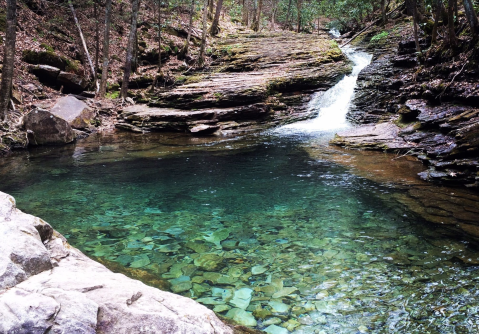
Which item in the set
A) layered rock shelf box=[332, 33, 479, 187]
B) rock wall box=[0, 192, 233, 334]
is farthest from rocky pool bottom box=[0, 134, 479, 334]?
layered rock shelf box=[332, 33, 479, 187]

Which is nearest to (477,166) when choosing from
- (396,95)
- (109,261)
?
(109,261)

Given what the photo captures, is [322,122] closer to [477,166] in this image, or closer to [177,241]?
[477,166]

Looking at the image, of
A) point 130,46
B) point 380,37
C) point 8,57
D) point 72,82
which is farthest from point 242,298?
point 380,37

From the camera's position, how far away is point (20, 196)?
7176mm

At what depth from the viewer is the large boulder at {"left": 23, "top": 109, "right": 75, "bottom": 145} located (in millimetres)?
12352

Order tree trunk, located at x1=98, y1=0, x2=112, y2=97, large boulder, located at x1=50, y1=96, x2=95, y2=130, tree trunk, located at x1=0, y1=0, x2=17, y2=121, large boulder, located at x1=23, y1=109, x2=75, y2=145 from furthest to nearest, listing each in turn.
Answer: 1. tree trunk, located at x1=98, y1=0, x2=112, y2=97
2. large boulder, located at x1=50, y1=96, x2=95, y2=130
3. large boulder, located at x1=23, y1=109, x2=75, y2=145
4. tree trunk, located at x1=0, y1=0, x2=17, y2=121

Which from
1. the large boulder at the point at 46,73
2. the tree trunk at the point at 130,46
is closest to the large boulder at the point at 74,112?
the large boulder at the point at 46,73

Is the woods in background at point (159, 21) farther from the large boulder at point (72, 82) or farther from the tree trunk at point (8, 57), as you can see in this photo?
the large boulder at point (72, 82)

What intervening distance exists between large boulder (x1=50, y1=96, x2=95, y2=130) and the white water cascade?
9500 millimetres

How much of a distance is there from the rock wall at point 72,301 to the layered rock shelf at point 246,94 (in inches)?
492

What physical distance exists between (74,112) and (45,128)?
89.8 inches

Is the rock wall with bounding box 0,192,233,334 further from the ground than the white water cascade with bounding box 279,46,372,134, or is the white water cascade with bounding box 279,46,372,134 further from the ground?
the white water cascade with bounding box 279,46,372,134

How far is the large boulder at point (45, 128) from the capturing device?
12352mm

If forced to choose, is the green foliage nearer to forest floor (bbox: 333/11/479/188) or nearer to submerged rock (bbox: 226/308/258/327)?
forest floor (bbox: 333/11/479/188)
